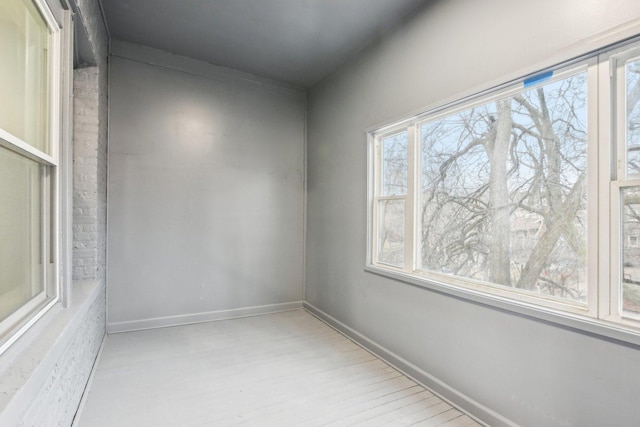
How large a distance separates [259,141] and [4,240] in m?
3.20

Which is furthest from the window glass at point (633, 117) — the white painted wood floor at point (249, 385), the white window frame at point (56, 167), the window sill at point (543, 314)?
the white window frame at point (56, 167)

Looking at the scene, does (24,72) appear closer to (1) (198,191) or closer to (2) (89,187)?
(2) (89,187)

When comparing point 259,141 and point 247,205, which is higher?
point 259,141

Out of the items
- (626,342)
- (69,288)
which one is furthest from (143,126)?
(626,342)

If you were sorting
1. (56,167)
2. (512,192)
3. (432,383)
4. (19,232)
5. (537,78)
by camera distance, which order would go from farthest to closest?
(432,383)
(512,192)
(537,78)
(56,167)
(19,232)

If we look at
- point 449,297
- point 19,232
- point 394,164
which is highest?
point 394,164

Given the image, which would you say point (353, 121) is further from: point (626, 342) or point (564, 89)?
point (626, 342)

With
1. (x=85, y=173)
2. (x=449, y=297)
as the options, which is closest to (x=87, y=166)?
(x=85, y=173)

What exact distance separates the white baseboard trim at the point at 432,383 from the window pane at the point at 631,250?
102 cm

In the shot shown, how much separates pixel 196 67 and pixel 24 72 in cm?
268

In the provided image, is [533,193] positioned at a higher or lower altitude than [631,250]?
higher

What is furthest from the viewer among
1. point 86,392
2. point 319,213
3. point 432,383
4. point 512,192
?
point 319,213

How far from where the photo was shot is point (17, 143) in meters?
1.35

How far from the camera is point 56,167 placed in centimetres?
178
